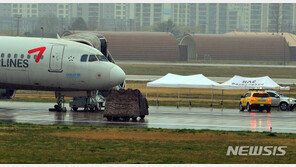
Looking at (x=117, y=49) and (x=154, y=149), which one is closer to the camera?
(x=154, y=149)

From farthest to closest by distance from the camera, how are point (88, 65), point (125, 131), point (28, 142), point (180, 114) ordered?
point (180, 114), point (88, 65), point (125, 131), point (28, 142)

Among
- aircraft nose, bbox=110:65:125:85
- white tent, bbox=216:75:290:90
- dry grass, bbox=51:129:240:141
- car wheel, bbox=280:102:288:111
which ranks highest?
aircraft nose, bbox=110:65:125:85

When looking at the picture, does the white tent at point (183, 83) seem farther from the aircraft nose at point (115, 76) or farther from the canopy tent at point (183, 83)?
the aircraft nose at point (115, 76)

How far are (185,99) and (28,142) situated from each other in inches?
1439

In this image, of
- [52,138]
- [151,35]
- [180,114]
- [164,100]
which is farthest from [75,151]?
[151,35]

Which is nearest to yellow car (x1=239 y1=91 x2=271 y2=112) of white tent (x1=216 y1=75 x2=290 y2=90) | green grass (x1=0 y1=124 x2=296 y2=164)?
white tent (x1=216 y1=75 x2=290 y2=90)

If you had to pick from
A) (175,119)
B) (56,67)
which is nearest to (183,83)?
(175,119)

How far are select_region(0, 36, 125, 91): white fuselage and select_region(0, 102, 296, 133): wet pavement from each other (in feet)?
7.67

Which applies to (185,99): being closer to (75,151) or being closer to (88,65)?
(88,65)

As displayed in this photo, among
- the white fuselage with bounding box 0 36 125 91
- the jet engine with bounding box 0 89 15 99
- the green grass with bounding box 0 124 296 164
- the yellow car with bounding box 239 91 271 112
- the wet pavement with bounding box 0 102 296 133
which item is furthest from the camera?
the yellow car with bounding box 239 91 271 112

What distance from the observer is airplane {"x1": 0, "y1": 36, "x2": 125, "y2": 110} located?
136 ft

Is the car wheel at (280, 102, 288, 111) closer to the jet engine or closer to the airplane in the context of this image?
the airplane

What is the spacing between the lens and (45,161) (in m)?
21.3

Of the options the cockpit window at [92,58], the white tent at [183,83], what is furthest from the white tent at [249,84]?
the cockpit window at [92,58]
